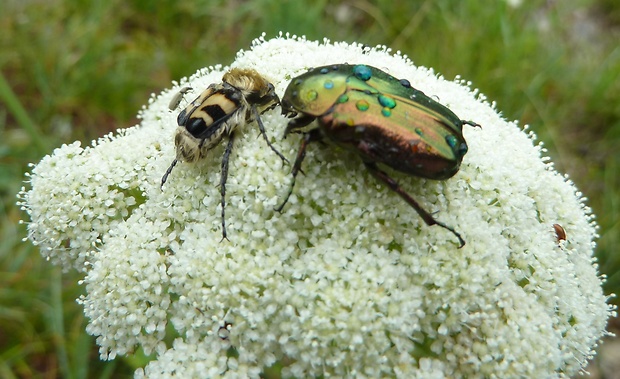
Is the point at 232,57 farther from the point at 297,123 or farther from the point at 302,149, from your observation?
the point at 302,149

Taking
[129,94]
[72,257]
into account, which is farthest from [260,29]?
[72,257]

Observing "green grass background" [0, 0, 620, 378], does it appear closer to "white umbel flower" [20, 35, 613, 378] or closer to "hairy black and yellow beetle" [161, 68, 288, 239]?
"white umbel flower" [20, 35, 613, 378]

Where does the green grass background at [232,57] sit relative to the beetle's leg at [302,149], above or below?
above

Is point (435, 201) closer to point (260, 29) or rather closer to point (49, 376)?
point (49, 376)

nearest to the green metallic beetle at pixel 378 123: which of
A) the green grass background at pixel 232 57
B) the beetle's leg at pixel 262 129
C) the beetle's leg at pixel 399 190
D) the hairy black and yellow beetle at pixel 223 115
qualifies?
the beetle's leg at pixel 399 190

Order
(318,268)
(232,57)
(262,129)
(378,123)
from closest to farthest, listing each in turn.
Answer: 1. (378,123)
2. (318,268)
3. (262,129)
4. (232,57)

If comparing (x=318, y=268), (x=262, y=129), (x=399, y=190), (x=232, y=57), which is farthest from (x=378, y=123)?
(x=232, y=57)

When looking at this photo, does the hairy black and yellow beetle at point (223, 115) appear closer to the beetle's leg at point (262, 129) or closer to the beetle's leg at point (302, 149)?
the beetle's leg at point (262, 129)
